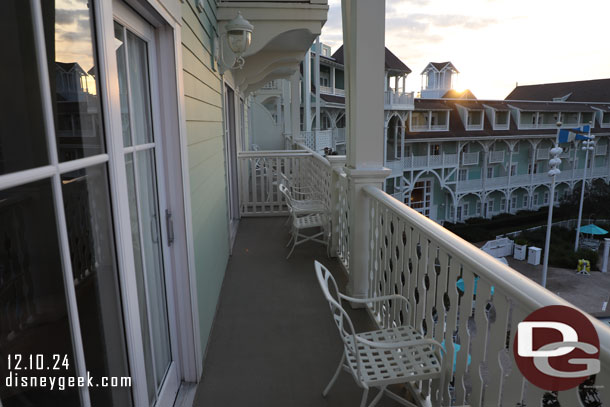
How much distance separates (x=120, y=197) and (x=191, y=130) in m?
1.23

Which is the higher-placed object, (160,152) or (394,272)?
(160,152)

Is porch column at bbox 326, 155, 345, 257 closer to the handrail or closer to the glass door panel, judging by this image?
the handrail

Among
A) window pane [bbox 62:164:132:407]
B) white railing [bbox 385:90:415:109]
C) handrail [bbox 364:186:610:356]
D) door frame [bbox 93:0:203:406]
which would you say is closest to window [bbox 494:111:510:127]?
white railing [bbox 385:90:415:109]

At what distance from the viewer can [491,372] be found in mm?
1352

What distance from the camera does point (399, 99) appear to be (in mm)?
17906

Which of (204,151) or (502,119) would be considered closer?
(204,151)

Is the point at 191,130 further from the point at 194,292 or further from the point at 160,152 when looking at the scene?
the point at 194,292

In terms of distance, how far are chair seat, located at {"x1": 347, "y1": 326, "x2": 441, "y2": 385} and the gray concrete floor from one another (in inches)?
484

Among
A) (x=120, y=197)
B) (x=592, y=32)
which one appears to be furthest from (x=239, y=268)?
(x=592, y=32)

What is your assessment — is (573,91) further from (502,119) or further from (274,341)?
(274,341)

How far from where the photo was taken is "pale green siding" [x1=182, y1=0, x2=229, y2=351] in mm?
2350

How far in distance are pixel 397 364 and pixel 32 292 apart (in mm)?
1545

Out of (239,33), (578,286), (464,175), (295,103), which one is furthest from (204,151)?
(464,175)

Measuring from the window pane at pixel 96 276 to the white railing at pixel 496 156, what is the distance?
2361 centimetres
